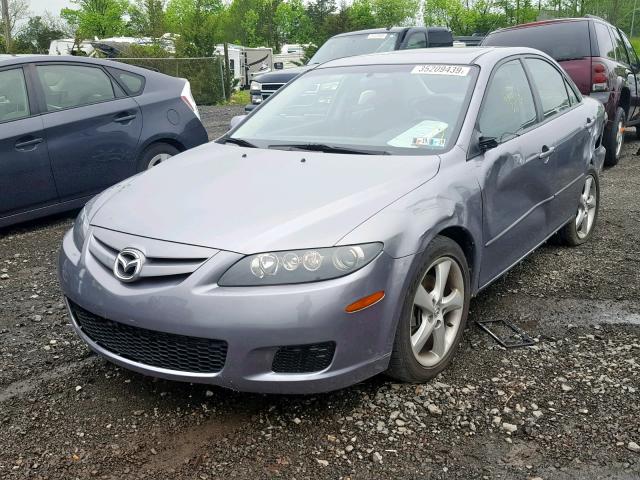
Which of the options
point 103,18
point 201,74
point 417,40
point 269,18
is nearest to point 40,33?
point 103,18

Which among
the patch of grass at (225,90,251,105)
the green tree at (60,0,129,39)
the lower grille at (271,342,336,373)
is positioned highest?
the green tree at (60,0,129,39)

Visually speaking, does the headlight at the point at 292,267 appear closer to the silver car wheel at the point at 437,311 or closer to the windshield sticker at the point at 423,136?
the silver car wheel at the point at 437,311

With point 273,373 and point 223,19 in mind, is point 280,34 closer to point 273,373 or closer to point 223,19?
point 223,19

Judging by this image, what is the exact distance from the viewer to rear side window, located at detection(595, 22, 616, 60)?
7.91 m

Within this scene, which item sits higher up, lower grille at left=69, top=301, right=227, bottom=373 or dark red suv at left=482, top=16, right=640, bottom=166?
dark red suv at left=482, top=16, right=640, bottom=166

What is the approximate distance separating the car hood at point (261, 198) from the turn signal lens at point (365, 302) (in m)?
0.26

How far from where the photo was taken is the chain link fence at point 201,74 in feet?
65.7

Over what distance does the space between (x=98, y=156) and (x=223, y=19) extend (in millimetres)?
75067

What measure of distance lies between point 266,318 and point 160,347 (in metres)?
0.51

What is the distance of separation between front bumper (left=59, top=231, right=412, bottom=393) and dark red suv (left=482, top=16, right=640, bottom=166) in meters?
6.03

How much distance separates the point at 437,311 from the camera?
3.03m

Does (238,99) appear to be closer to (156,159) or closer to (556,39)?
(556,39)

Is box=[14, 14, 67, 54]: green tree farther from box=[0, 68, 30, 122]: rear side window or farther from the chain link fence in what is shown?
box=[0, 68, 30, 122]: rear side window

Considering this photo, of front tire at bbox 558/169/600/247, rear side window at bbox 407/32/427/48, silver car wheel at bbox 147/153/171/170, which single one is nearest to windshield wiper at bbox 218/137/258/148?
silver car wheel at bbox 147/153/171/170
